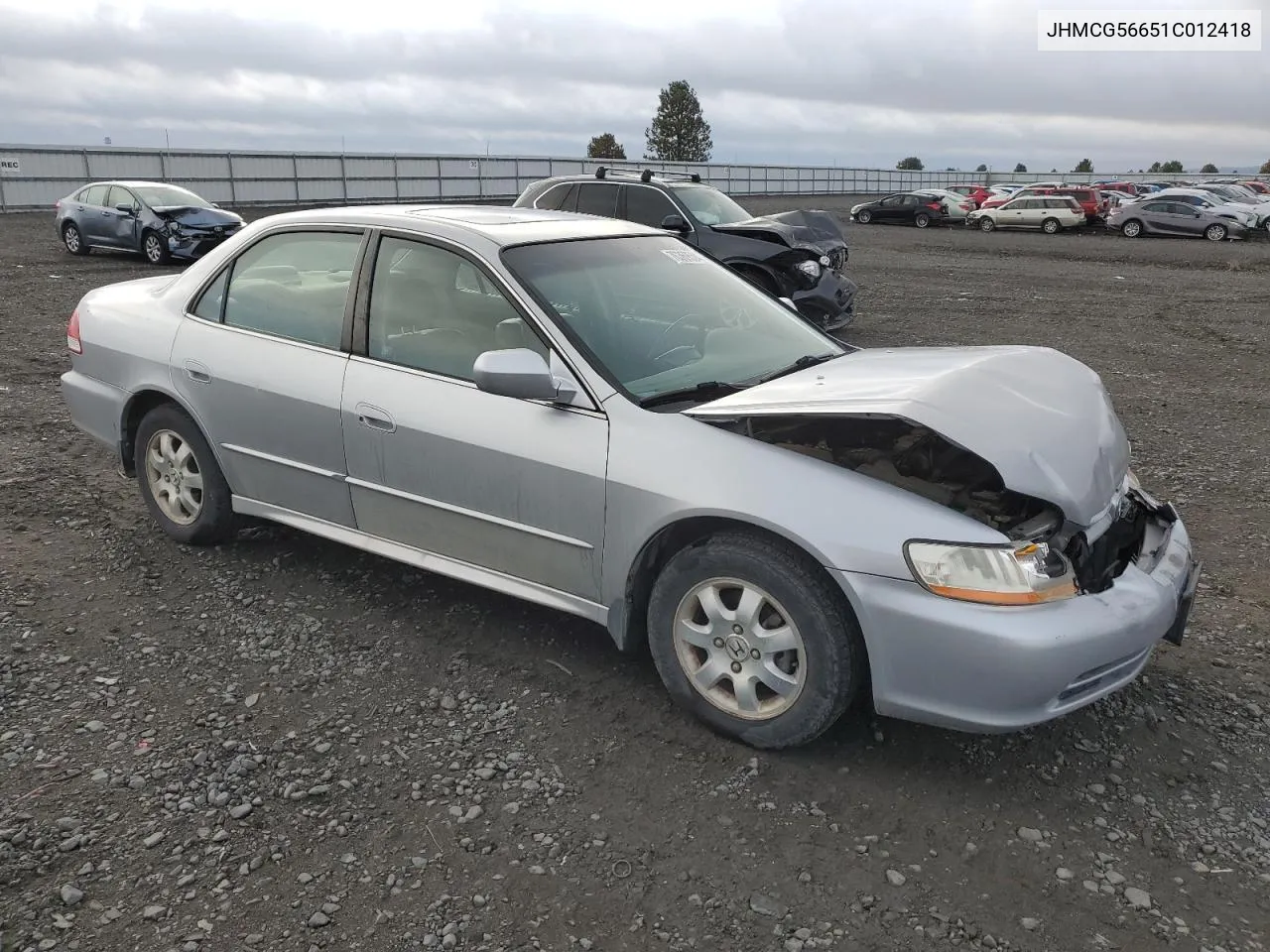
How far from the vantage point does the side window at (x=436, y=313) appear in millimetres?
3768

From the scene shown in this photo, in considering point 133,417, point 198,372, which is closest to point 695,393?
point 198,372

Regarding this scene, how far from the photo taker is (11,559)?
4.81 meters

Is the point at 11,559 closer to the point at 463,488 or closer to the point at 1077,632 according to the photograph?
the point at 463,488

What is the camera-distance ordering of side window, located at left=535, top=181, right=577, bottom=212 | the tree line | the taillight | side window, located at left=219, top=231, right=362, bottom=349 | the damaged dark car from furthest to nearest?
the tree line → the damaged dark car → side window, located at left=535, top=181, right=577, bottom=212 → the taillight → side window, located at left=219, top=231, right=362, bottom=349

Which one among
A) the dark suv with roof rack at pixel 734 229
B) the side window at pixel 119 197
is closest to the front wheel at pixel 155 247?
the side window at pixel 119 197

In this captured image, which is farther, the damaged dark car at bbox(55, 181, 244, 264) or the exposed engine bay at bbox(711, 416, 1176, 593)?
the damaged dark car at bbox(55, 181, 244, 264)

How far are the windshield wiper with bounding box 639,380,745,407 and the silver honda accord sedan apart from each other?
21 mm

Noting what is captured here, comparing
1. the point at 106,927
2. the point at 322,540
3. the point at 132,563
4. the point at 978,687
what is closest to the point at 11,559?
the point at 132,563

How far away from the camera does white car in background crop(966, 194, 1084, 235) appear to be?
32750 millimetres

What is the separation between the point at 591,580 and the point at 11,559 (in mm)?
3135

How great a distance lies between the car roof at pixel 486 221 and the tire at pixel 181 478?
1.07 meters

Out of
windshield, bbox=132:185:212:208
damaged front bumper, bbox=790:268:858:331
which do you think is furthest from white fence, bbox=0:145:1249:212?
damaged front bumper, bbox=790:268:858:331

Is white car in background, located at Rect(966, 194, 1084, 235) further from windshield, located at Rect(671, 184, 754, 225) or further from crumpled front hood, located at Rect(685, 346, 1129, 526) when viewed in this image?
crumpled front hood, located at Rect(685, 346, 1129, 526)

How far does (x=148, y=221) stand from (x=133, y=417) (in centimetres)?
1398
